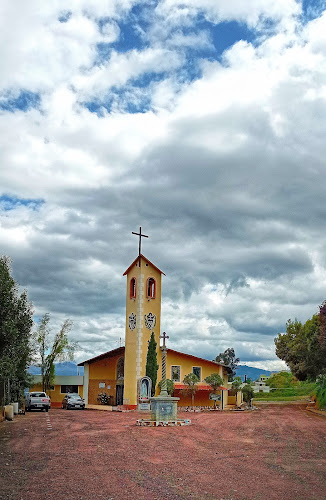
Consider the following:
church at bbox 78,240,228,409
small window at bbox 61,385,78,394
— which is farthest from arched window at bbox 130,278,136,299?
small window at bbox 61,385,78,394

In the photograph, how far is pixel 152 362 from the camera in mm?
44375

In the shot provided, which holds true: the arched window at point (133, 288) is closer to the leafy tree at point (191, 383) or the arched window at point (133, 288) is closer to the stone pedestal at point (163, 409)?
the leafy tree at point (191, 383)

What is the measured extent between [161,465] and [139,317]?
105 feet

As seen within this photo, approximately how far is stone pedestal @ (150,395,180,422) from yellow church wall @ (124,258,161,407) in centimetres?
1782

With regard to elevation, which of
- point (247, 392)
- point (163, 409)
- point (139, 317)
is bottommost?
point (247, 392)

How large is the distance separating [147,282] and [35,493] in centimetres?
3622

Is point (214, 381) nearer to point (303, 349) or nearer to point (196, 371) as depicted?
point (196, 371)

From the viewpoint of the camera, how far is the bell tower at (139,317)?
147ft

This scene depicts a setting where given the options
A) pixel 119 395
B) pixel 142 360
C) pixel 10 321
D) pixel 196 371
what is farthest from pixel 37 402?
pixel 10 321

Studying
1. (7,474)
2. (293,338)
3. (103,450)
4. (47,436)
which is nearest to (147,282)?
(293,338)

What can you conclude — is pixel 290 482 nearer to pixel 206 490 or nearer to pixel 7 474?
pixel 206 490

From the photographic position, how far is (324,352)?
41.5m

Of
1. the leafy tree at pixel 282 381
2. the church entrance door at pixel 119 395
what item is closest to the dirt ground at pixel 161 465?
the church entrance door at pixel 119 395

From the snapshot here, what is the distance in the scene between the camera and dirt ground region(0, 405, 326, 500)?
1050 centimetres
